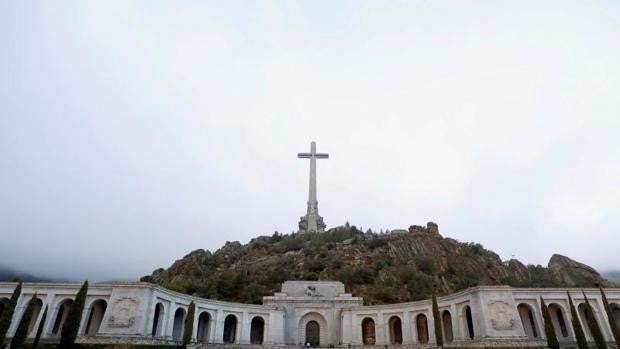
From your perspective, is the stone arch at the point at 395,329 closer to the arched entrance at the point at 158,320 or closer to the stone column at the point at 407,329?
the stone column at the point at 407,329

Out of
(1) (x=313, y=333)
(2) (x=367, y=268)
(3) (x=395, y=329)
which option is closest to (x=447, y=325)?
(3) (x=395, y=329)

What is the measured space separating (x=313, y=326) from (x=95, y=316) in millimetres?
21129

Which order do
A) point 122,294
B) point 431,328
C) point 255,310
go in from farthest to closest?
point 255,310 < point 431,328 < point 122,294

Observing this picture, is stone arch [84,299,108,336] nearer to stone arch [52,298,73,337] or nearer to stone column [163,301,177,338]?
stone arch [52,298,73,337]

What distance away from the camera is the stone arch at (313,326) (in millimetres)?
41312

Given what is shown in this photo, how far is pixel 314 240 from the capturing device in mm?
69938

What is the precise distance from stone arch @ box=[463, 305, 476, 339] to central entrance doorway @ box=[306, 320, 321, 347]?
15.7 metres

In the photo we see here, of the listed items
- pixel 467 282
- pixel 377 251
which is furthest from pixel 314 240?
pixel 467 282

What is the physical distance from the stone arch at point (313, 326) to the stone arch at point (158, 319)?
14.9 metres

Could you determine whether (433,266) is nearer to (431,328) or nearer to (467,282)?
(467,282)

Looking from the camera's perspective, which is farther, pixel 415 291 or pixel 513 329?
pixel 415 291

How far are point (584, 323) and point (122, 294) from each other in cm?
3843

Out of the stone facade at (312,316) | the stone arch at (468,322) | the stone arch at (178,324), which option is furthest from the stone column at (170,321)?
the stone arch at (468,322)

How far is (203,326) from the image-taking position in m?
38.8
